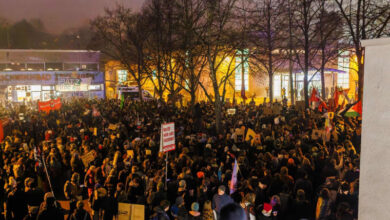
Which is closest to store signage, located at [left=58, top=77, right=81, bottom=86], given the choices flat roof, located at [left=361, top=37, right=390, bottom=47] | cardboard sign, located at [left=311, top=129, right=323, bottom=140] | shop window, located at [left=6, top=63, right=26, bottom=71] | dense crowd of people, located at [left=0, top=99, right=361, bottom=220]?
dense crowd of people, located at [left=0, top=99, right=361, bottom=220]

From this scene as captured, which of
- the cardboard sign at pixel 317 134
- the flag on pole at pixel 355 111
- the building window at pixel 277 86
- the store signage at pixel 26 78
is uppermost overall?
the store signage at pixel 26 78

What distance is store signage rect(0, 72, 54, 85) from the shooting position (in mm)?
48594

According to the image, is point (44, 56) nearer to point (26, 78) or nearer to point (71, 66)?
point (71, 66)

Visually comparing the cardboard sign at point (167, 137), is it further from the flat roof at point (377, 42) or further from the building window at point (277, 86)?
the building window at point (277, 86)

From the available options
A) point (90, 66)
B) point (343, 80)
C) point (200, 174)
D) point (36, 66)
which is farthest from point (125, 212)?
point (36, 66)

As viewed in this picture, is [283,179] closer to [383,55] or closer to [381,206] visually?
[381,206]

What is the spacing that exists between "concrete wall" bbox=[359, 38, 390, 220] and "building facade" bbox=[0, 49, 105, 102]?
4608 cm

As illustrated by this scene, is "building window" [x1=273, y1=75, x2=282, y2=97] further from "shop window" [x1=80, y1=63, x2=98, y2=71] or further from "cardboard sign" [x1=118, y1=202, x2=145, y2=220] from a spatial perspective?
"cardboard sign" [x1=118, y1=202, x2=145, y2=220]

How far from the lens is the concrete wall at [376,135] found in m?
2.88

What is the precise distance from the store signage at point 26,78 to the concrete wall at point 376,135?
51848 millimetres

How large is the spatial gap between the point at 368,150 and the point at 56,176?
26.5ft

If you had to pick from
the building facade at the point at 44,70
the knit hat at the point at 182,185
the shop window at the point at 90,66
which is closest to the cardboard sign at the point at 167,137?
the knit hat at the point at 182,185

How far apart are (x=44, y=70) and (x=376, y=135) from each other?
182 feet

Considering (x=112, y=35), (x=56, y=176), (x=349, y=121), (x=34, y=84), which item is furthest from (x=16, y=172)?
(x=34, y=84)
